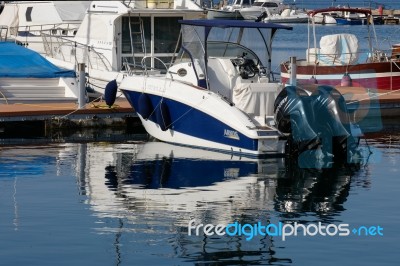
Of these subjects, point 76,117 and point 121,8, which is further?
point 121,8

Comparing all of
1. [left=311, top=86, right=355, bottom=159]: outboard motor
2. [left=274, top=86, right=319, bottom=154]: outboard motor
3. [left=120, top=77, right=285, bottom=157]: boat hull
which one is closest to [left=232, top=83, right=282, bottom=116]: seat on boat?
[left=274, top=86, right=319, bottom=154]: outboard motor

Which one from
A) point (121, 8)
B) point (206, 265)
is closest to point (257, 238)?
point (206, 265)

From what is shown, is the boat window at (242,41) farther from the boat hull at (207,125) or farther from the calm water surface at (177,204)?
the calm water surface at (177,204)

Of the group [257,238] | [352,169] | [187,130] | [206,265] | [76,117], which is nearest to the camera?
[206,265]

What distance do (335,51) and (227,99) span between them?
12.6 m

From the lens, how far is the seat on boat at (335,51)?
105 ft

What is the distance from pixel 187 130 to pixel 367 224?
23.7 ft

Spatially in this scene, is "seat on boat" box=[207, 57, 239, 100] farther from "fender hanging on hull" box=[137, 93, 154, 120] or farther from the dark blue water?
"fender hanging on hull" box=[137, 93, 154, 120]

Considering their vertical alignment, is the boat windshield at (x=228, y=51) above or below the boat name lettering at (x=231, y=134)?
above

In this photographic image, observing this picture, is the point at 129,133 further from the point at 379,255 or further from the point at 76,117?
the point at 379,255

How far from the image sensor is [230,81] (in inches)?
842

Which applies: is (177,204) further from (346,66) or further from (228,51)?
(346,66)

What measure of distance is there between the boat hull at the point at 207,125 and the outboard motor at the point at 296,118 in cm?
41

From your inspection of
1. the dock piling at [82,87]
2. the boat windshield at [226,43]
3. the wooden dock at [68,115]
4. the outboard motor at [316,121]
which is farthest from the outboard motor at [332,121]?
the dock piling at [82,87]
